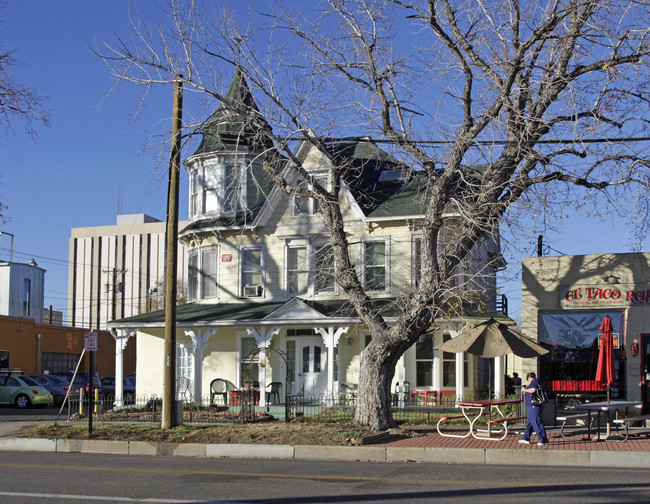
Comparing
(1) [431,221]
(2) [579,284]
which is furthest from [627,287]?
(1) [431,221]

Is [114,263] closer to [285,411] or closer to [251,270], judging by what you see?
[251,270]

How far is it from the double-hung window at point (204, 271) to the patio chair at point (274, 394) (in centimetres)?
444

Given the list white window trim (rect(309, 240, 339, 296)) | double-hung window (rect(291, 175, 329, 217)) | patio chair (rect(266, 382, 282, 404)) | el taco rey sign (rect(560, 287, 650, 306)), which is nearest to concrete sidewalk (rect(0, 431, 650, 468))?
el taco rey sign (rect(560, 287, 650, 306))

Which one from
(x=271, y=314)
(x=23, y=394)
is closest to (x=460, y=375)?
(x=271, y=314)

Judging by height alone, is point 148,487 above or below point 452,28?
below

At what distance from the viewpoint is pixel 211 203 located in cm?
2867

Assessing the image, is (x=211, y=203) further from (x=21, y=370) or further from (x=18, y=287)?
(x=18, y=287)

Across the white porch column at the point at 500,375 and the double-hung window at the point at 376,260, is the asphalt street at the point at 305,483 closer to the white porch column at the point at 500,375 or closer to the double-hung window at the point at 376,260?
the white porch column at the point at 500,375

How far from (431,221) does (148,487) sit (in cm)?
871

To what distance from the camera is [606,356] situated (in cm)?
1883

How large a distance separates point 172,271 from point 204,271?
34.7 ft

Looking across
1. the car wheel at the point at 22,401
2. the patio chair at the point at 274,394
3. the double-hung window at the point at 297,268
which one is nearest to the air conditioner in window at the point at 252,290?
the double-hung window at the point at 297,268

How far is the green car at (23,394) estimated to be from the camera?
31203mm

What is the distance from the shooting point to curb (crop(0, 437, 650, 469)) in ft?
44.1
